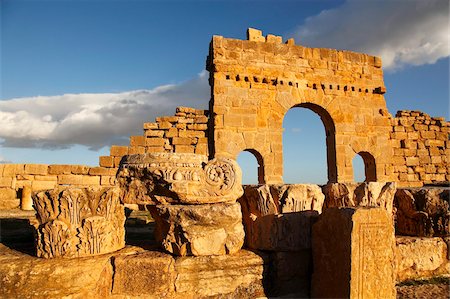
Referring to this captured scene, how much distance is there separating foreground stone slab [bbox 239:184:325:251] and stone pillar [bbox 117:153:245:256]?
0.26 metres

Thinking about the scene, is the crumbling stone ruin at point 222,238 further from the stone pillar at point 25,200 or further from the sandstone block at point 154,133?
the sandstone block at point 154,133

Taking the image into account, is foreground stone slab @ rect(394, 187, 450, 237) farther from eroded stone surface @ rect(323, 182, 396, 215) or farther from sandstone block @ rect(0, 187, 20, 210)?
sandstone block @ rect(0, 187, 20, 210)

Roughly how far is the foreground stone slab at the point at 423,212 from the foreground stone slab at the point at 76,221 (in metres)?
3.45

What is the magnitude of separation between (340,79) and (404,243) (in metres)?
7.65

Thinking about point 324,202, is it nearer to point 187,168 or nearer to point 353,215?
point 353,215

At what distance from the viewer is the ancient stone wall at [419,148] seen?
11086 mm

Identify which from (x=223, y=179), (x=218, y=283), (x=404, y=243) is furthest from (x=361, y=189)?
(x=218, y=283)

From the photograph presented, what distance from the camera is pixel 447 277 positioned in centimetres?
382

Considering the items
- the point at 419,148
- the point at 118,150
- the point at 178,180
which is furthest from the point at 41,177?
the point at 419,148

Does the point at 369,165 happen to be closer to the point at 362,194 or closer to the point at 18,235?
the point at 362,194

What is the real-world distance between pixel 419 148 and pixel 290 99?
16.0 ft

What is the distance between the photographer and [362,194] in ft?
12.6

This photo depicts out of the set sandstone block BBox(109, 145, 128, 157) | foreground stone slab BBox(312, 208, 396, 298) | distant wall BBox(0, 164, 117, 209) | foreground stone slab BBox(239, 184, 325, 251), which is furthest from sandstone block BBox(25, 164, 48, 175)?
foreground stone slab BBox(312, 208, 396, 298)

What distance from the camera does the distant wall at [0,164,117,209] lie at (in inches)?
326
